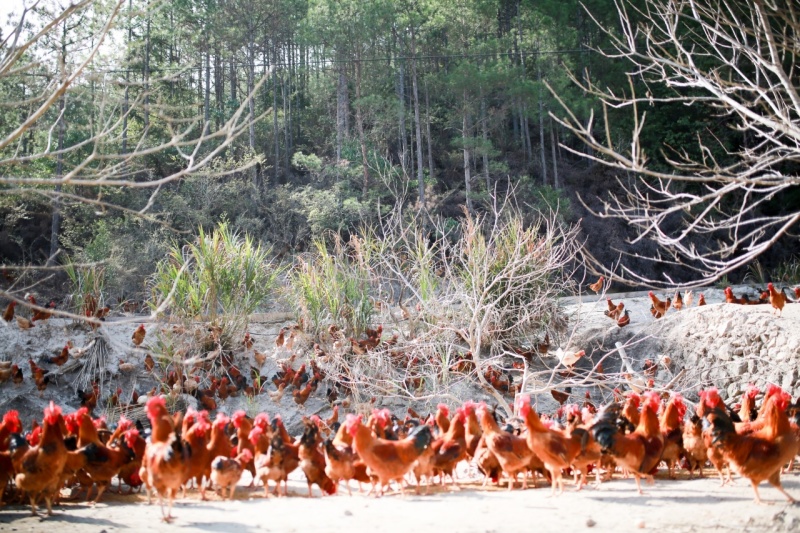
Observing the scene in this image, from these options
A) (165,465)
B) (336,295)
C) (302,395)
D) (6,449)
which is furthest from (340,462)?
(336,295)

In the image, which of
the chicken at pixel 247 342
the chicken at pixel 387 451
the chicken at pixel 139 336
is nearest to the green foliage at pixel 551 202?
the chicken at pixel 247 342

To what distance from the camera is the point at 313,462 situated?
6.71 m

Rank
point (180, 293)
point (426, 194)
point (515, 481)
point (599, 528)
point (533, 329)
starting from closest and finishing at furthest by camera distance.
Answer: point (599, 528) → point (515, 481) → point (180, 293) → point (533, 329) → point (426, 194)

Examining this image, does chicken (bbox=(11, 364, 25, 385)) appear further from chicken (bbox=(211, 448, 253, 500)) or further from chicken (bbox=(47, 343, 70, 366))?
chicken (bbox=(211, 448, 253, 500))

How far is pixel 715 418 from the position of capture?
630 centimetres

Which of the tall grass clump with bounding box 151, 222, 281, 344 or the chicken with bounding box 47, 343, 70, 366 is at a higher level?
the tall grass clump with bounding box 151, 222, 281, 344

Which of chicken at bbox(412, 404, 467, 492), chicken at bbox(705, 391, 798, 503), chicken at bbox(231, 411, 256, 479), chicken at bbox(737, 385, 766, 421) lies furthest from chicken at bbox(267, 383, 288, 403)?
chicken at bbox(705, 391, 798, 503)

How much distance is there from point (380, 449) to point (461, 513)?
42.8 inches

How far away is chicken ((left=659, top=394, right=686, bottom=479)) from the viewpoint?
7.20m

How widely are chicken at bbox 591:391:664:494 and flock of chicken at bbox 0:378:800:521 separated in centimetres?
1

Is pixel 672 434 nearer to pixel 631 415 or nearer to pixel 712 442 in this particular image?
pixel 631 415

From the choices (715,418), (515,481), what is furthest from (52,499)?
(715,418)

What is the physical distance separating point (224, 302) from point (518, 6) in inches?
962

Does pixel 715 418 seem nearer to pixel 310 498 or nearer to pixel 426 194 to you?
pixel 310 498
